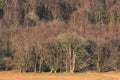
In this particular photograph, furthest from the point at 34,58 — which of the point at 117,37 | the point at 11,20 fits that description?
the point at 11,20

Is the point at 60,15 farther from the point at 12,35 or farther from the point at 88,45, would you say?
the point at 88,45

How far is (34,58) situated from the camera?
4609 centimetres

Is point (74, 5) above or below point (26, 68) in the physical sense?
above

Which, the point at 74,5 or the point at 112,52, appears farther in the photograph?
the point at 74,5

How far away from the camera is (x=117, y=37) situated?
54.8 metres

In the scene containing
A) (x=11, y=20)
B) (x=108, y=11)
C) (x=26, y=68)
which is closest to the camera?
(x=26, y=68)

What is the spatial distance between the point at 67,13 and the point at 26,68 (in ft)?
92.1

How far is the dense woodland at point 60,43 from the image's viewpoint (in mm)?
45875

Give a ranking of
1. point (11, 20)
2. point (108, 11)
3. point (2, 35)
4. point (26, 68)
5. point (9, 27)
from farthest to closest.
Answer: point (108, 11) → point (11, 20) → point (9, 27) → point (2, 35) → point (26, 68)

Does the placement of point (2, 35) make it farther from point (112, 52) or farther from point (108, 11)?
point (108, 11)

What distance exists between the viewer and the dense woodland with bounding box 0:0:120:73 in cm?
4588

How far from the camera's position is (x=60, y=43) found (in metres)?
46.7

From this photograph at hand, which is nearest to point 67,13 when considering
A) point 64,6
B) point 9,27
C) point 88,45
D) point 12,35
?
point 64,6

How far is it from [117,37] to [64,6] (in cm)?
2100
